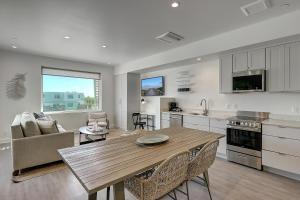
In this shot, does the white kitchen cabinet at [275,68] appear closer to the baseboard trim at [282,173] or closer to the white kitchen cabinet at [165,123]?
the baseboard trim at [282,173]

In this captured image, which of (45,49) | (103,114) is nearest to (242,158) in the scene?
(103,114)

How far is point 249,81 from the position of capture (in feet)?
10.6

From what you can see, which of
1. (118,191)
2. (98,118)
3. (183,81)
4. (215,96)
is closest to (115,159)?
(118,191)

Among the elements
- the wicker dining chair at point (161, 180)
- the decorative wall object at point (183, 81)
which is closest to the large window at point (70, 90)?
the decorative wall object at point (183, 81)

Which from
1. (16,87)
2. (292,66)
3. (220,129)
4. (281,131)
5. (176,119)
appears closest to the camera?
(281,131)

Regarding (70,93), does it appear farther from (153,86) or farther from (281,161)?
(281,161)

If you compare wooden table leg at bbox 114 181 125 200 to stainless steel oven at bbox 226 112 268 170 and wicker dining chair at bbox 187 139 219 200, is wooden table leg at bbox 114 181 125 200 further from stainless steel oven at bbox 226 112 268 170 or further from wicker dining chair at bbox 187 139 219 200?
stainless steel oven at bbox 226 112 268 170

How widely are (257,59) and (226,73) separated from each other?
0.63 meters

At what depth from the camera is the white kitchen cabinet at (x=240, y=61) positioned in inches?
129

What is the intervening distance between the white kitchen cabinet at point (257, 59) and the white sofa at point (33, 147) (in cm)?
394

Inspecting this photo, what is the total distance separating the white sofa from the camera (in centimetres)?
273

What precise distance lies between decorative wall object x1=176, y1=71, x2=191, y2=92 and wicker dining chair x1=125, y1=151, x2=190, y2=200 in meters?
3.54

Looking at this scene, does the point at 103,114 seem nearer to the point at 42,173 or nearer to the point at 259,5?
the point at 42,173

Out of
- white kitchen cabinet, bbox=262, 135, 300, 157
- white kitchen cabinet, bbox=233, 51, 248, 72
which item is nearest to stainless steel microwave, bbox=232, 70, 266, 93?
white kitchen cabinet, bbox=233, 51, 248, 72
